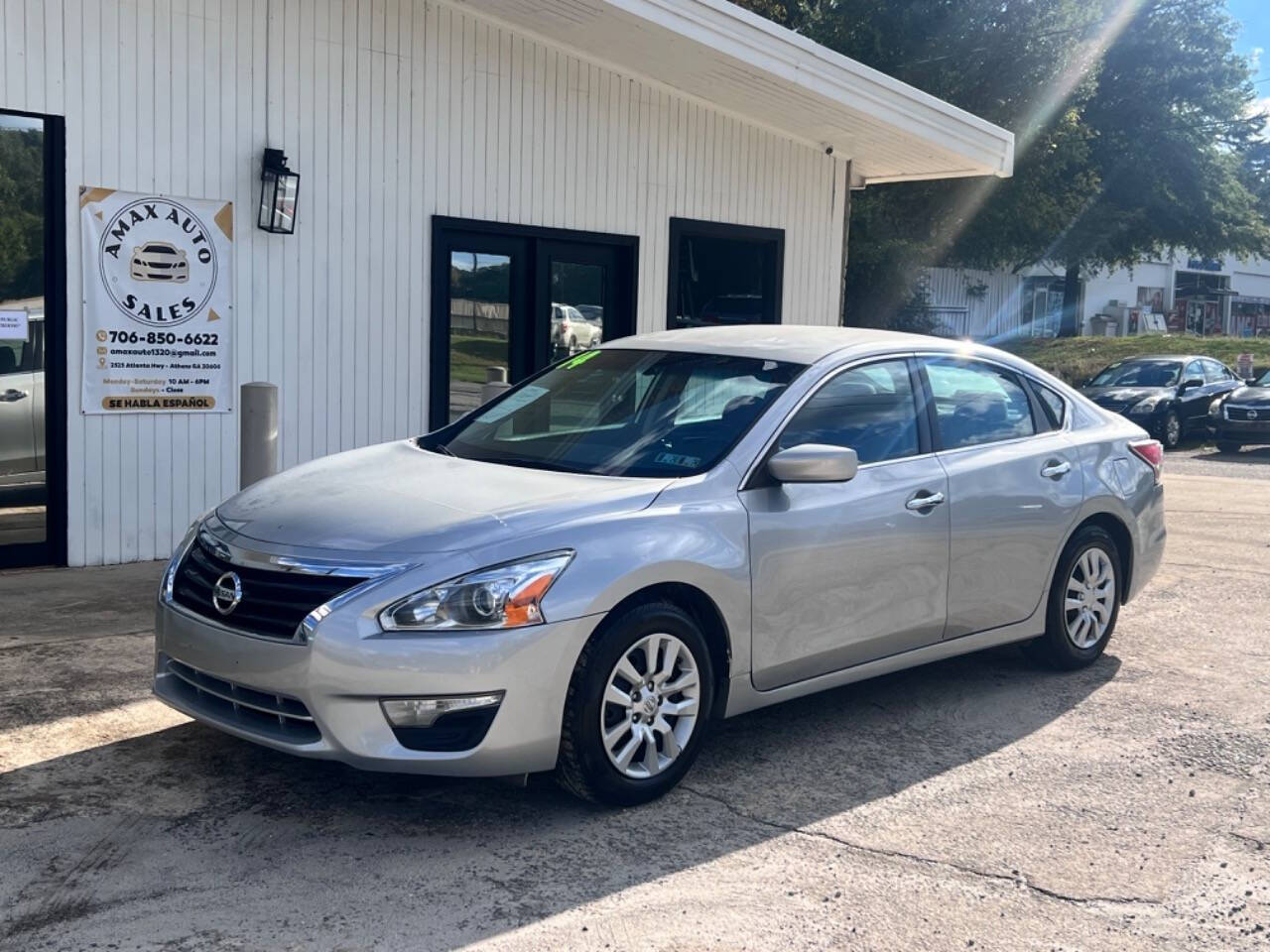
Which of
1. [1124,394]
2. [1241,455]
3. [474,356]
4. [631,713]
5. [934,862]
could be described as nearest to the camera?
[934,862]

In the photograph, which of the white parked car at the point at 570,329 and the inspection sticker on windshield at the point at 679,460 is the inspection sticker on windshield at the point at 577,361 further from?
the white parked car at the point at 570,329

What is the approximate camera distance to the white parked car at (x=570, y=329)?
10.8 metres

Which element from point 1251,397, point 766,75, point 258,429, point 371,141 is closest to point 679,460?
point 258,429

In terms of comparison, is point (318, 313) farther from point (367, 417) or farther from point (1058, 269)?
point (1058, 269)

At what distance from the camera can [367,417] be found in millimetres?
9648

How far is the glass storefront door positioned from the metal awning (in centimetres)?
146

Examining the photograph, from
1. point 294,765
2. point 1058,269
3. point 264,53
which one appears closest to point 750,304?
point 264,53

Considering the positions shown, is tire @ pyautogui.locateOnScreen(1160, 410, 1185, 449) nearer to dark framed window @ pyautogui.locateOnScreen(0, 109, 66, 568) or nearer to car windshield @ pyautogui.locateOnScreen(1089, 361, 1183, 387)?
car windshield @ pyautogui.locateOnScreen(1089, 361, 1183, 387)

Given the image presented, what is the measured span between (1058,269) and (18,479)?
1960 inches

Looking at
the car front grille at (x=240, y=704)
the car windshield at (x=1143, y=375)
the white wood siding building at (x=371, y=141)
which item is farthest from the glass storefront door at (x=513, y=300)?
the car windshield at (x=1143, y=375)

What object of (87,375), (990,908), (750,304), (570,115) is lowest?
(990,908)

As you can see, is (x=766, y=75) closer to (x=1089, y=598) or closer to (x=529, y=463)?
(x=1089, y=598)

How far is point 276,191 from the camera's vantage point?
882cm

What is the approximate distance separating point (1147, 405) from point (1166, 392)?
575mm
